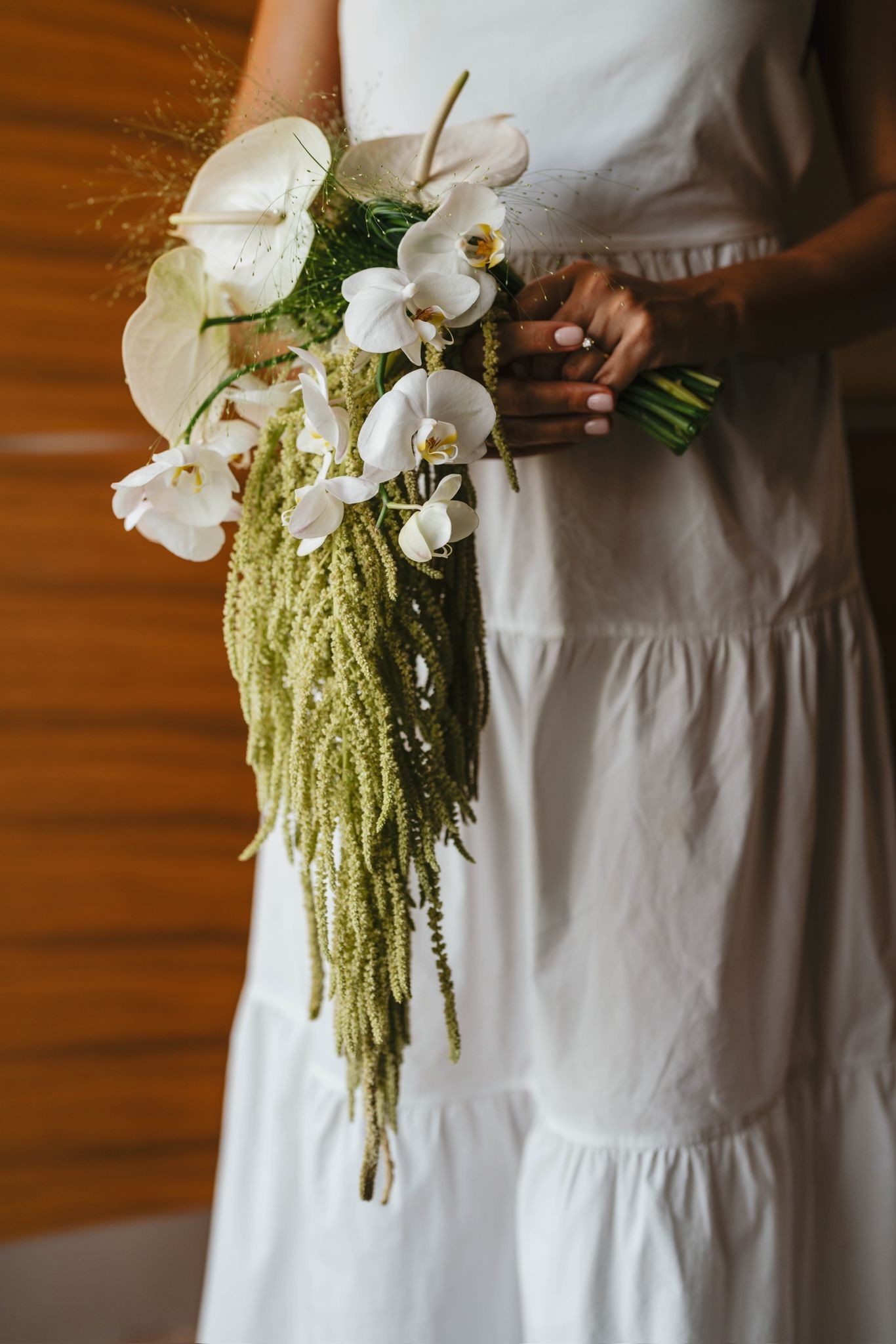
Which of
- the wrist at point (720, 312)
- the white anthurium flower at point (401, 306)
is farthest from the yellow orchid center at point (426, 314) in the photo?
the wrist at point (720, 312)

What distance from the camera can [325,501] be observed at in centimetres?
51

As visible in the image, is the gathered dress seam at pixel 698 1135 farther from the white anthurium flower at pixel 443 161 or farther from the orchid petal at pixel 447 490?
the white anthurium flower at pixel 443 161

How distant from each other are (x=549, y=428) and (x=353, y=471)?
15cm

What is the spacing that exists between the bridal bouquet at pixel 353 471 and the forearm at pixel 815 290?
0.22 ft

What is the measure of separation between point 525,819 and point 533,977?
0.13 metres

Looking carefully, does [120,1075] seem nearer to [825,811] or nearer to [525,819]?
[525,819]

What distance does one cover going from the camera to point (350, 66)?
0.77m

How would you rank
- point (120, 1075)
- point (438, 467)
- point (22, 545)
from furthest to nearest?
point (120, 1075) → point (22, 545) → point (438, 467)

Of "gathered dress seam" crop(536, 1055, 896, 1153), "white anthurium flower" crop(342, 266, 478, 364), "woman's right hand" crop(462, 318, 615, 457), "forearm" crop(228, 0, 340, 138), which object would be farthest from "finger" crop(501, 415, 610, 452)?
"gathered dress seam" crop(536, 1055, 896, 1153)

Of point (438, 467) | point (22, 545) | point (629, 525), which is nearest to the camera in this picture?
point (438, 467)

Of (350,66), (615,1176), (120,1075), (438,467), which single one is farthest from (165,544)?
(120,1075)

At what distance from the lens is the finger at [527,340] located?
0.59m

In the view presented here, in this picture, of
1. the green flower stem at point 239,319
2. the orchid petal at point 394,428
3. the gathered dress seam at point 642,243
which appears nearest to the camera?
the orchid petal at point 394,428

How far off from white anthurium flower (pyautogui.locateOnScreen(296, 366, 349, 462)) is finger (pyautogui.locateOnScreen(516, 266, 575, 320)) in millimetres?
157
